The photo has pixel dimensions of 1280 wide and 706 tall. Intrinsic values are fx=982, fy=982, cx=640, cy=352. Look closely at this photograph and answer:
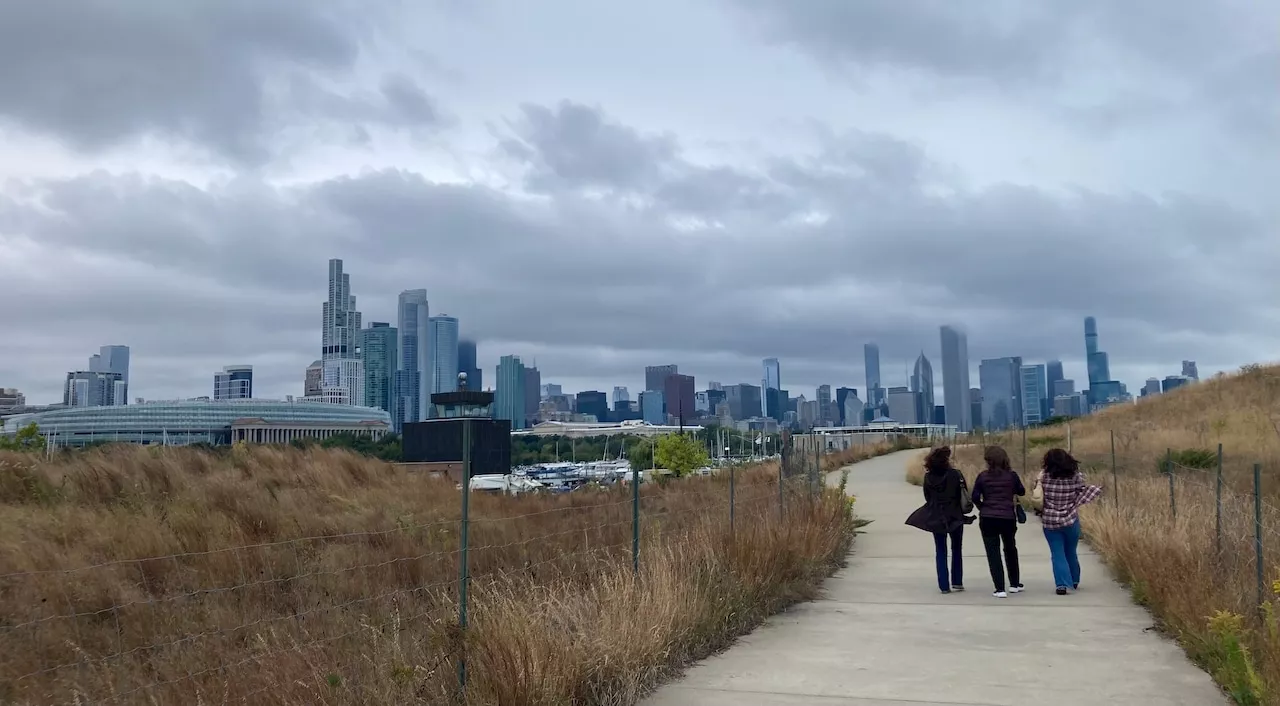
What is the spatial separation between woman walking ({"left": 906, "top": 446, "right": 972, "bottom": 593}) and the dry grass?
4.51 feet

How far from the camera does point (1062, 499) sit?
1008 centimetres

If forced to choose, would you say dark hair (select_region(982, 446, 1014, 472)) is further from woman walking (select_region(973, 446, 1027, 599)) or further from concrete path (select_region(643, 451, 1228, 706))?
concrete path (select_region(643, 451, 1228, 706))

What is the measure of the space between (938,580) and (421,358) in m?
167

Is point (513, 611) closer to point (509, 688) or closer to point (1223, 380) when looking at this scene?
point (509, 688)

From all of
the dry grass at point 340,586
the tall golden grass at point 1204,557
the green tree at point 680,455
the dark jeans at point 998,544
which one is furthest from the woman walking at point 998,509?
the green tree at point 680,455

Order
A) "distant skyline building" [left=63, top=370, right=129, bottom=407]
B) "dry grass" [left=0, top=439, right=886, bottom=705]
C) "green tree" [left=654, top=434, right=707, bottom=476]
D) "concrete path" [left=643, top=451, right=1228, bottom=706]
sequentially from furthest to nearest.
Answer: "distant skyline building" [left=63, top=370, right=129, bottom=407], "green tree" [left=654, top=434, right=707, bottom=476], "concrete path" [left=643, top=451, right=1228, bottom=706], "dry grass" [left=0, top=439, right=886, bottom=705]

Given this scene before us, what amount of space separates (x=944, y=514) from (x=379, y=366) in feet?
558

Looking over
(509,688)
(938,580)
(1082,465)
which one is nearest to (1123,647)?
(938,580)

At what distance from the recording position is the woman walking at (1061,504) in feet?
33.0

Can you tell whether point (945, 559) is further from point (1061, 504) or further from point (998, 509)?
point (1061, 504)

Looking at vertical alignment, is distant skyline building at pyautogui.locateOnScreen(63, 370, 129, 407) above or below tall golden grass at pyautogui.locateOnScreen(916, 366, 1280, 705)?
above

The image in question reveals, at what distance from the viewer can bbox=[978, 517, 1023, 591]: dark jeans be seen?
10031 mm

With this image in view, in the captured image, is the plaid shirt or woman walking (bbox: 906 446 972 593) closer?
the plaid shirt

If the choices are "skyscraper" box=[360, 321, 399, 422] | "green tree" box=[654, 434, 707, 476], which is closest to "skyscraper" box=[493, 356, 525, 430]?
"skyscraper" box=[360, 321, 399, 422]
